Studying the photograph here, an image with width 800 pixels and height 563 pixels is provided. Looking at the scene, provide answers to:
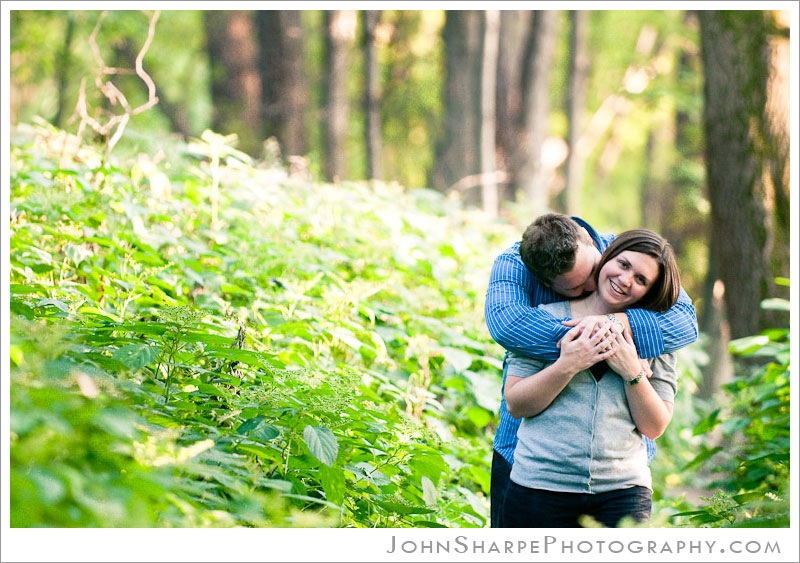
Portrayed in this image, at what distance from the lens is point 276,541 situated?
6.81ft

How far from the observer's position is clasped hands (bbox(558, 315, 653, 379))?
256cm

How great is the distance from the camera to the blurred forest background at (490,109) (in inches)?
257

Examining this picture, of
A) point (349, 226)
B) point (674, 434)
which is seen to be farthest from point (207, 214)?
point (674, 434)

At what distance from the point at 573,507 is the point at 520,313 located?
0.66m

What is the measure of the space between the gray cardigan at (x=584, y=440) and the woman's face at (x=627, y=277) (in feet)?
0.84

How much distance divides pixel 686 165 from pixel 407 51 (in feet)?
22.4

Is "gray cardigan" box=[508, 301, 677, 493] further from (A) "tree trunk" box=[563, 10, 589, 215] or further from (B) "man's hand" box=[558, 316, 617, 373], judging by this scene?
(A) "tree trunk" box=[563, 10, 589, 215]

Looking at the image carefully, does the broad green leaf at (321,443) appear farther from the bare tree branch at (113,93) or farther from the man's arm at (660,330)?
the bare tree branch at (113,93)

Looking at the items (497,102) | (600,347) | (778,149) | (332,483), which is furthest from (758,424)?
(497,102)

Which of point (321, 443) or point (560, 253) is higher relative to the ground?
point (560, 253)

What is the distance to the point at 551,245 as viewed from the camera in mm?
2707

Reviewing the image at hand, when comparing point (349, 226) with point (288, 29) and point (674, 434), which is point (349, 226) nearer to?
point (674, 434)

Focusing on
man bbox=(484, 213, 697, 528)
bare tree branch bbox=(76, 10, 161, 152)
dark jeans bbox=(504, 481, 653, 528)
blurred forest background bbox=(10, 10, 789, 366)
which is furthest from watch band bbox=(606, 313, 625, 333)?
blurred forest background bbox=(10, 10, 789, 366)

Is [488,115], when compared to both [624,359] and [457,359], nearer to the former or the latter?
[457,359]
